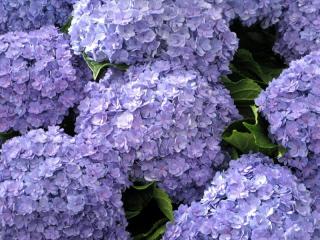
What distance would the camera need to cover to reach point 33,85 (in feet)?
6.84

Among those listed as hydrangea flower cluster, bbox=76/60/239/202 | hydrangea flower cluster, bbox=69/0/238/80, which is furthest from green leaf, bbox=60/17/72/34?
hydrangea flower cluster, bbox=76/60/239/202

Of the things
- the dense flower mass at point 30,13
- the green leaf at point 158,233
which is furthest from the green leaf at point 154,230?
the dense flower mass at point 30,13

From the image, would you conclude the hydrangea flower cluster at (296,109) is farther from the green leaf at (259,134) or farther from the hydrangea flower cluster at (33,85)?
the hydrangea flower cluster at (33,85)

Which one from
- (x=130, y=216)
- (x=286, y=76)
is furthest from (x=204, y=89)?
(x=130, y=216)

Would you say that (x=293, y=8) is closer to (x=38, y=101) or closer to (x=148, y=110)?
(x=148, y=110)

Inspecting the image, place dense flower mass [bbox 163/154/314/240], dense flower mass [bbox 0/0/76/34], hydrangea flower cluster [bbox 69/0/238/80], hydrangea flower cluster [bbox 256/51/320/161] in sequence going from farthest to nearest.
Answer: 1. dense flower mass [bbox 0/0/76/34]
2. hydrangea flower cluster [bbox 69/0/238/80]
3. hydrangea flower cluster [bbox 256/51/320/161]
4. dense flower mass [bbox 163/154/314/240]

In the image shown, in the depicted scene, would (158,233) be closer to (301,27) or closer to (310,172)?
(310,172)

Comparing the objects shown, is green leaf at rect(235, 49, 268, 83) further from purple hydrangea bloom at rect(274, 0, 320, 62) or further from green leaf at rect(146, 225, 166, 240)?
green leaf at rect(146, 225, 166, 240)

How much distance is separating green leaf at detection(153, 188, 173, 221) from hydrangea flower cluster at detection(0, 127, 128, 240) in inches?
4.1

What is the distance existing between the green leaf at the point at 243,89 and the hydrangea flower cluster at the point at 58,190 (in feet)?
1.73

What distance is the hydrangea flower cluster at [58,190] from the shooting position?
5.97ft

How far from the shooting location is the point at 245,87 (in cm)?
227

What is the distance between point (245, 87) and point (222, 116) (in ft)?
0.67

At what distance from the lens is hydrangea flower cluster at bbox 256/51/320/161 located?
1932mm
